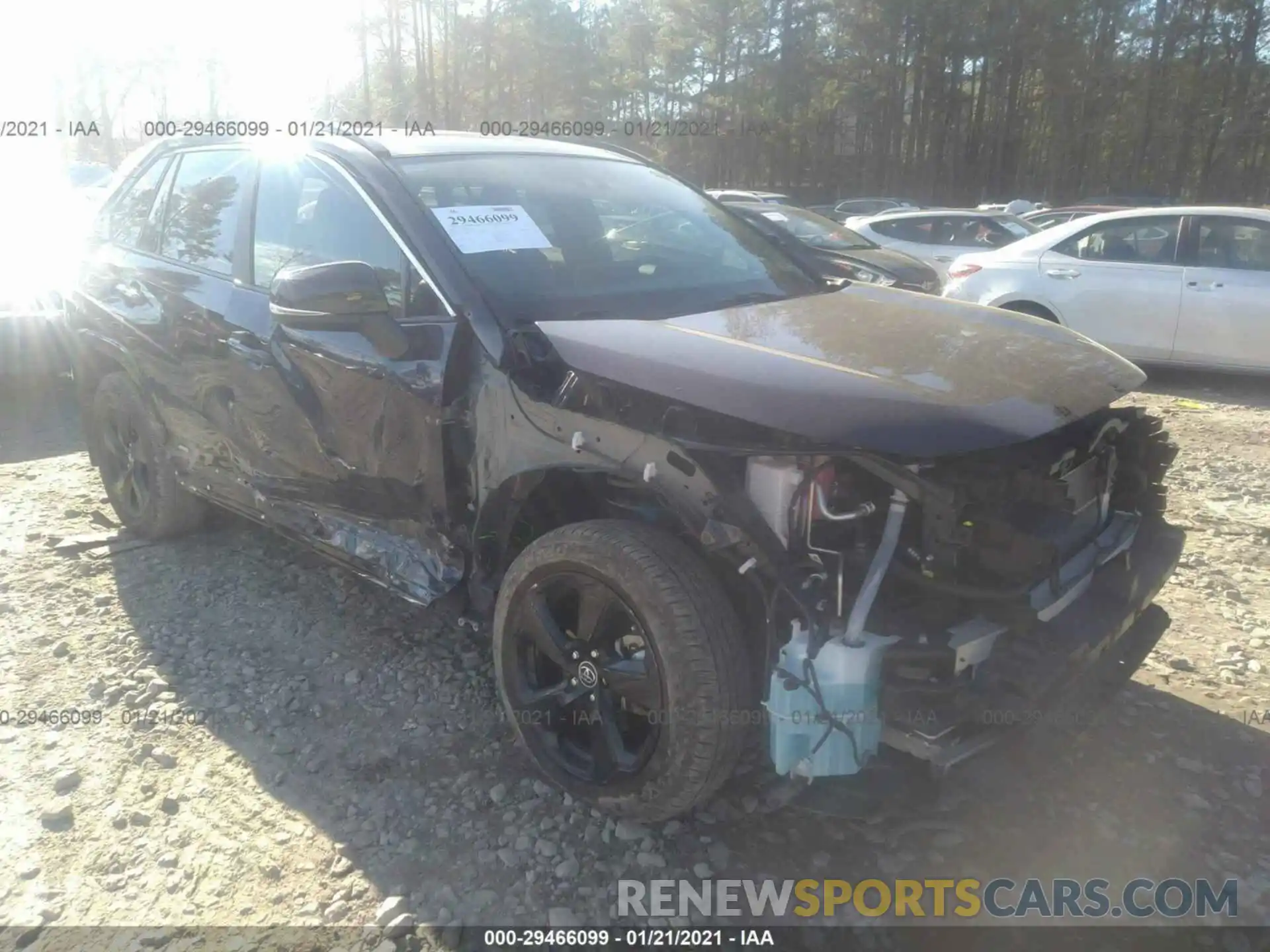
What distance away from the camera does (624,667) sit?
2498 mm

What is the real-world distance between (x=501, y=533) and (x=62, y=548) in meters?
2.94

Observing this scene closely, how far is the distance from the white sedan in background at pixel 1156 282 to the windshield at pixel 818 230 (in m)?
1.62

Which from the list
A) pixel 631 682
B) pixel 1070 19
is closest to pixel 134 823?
pixel 631 682

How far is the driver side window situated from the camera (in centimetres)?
292

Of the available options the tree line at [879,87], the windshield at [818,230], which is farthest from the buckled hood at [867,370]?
the tree line at [879,87]

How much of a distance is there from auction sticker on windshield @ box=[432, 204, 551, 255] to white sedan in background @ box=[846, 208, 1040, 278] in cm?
914

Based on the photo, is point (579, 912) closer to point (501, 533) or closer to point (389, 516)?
point (501, 533)

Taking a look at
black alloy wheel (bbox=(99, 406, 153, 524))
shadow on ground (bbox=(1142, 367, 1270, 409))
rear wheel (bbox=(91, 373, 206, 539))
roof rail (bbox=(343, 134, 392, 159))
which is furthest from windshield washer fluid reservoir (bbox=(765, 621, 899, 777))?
shadow on ground (bbox=(1142, 367, 1270, 409))

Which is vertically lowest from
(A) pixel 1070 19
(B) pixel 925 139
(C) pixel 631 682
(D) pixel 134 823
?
(D) pixel 134 823

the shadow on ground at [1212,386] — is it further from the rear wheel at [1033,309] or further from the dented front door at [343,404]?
the dented front door at [343,404]

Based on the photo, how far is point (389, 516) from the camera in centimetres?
313

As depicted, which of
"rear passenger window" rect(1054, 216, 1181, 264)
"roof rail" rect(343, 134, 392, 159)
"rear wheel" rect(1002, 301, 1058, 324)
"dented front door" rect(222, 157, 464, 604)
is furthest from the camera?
"rear wheel" rect(1002, 301, 1058, 324)

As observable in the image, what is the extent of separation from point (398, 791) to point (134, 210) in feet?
10.4

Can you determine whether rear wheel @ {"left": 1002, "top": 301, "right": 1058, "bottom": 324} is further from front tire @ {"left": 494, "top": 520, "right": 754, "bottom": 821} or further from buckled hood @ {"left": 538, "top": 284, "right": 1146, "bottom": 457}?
front tire @ {"left": 494, "top": 520, "right": 754, "bottom": 821}
